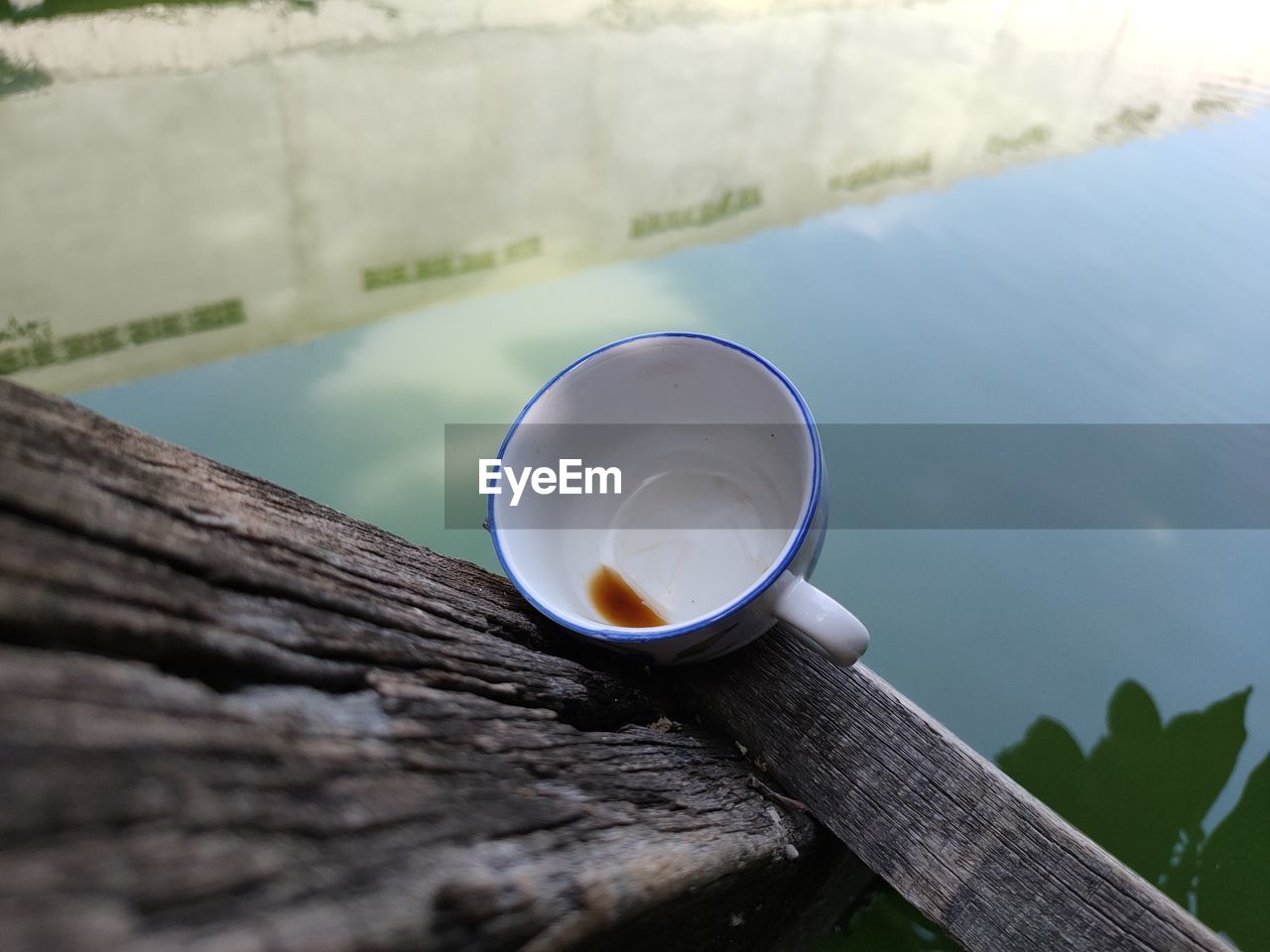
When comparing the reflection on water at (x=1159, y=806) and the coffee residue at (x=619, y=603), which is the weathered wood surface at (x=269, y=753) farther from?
the reflection on water at (x=1159, y=806)

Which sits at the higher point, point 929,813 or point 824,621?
point 824,621

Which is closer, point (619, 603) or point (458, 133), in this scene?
point (619, 603)

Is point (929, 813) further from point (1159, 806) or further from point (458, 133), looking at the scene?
point (458, 133)

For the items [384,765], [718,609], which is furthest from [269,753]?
[718,609]

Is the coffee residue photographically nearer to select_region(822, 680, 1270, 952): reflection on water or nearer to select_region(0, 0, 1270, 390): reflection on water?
select_region(822, 680, 1270, 952): reflection on water

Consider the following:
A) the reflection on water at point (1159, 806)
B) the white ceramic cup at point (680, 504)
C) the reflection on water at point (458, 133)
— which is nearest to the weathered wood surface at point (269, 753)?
the white ceramic cup at point (680, 504)

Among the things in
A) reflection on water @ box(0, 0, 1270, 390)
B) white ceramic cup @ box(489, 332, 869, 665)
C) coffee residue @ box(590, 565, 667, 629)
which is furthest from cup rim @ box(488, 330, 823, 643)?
reflection on water @ box(0, 0, 1270, 390)

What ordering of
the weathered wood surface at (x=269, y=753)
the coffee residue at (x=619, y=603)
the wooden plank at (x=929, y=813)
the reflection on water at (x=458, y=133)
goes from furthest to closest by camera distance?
the reflection on water at (x=458, y=133), the coffee residue at (x=619, y=603), the wooden plank at (x=929, y=813), the weathered wood surface at (x=269, y=753)
